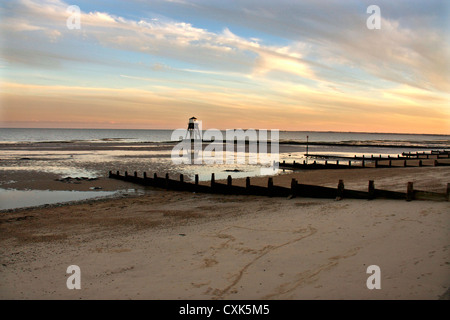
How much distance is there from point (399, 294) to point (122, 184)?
21521mm

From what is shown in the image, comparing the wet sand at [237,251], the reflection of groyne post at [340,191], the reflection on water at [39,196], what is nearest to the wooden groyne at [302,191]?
the reflection of groyne post at [340,191]

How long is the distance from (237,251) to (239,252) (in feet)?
0.32

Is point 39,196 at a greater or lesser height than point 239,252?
lesser

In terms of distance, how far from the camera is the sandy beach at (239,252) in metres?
6.28

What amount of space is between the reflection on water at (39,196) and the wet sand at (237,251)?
149 inches

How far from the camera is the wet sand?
6.29m

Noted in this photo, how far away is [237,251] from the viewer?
329 inches

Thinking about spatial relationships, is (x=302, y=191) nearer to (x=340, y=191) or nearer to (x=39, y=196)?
(x=340, y=191)

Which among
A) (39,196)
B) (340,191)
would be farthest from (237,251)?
(39,196)

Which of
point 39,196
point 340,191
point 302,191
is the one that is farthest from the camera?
point 39,196

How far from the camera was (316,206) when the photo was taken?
43.0 feet

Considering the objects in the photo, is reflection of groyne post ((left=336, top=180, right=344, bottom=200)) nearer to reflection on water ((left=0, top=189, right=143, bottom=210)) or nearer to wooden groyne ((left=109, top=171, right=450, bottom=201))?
wooden groyne ((left=109, top=171, right=450, bottom=201))
